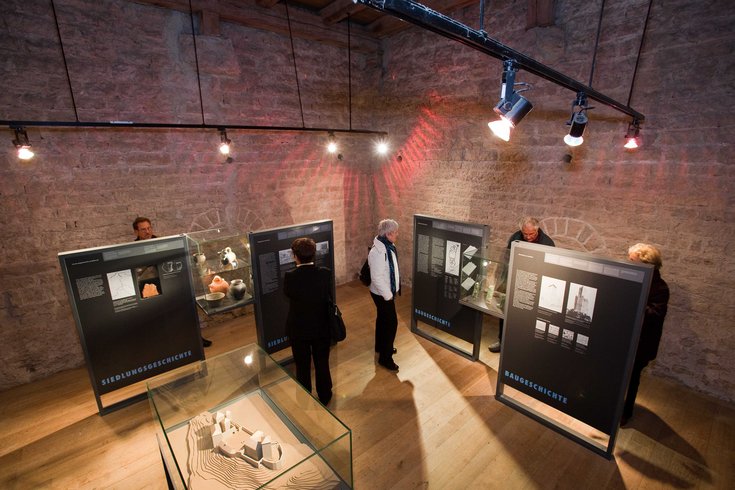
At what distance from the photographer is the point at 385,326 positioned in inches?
174

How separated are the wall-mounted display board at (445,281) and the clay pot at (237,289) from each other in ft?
7.25

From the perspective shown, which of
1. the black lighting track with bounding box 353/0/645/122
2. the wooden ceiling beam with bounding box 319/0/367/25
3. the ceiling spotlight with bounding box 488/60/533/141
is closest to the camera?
the black lighting track with bounding box 353/0/645/122

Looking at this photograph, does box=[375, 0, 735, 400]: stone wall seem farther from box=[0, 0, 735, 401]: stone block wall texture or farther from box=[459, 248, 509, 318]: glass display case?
box=[459, 248, 509, 318]: glass display case

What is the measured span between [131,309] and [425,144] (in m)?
4.82

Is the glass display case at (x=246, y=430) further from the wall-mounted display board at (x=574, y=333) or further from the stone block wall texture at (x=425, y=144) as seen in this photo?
the stone block wall texture at (x=425, y=144)

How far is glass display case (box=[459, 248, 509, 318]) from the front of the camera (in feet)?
13.5

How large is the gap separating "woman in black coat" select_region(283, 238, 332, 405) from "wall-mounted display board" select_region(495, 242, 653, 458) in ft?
5.78

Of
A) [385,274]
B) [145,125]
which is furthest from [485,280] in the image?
[145,125]

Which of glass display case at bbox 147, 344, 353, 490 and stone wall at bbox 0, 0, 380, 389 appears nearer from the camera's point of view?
glass display case at bbox 147, 344, 353, 490

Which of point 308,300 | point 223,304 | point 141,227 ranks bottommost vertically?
point 223,304

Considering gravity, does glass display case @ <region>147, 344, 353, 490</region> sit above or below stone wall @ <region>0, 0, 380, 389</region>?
below

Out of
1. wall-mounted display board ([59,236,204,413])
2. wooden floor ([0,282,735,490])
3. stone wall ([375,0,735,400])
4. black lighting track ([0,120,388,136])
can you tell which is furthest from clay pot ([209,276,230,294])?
stone wall ([375,0,735,400])

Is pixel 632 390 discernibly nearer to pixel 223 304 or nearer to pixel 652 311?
pixel 652 311

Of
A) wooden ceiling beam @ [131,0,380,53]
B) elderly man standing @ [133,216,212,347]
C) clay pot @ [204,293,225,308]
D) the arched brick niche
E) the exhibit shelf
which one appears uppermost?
wooden ceiling beam @ [131,0,380,53]
